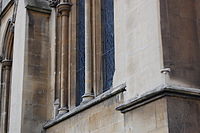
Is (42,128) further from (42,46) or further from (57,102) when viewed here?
(42,46)

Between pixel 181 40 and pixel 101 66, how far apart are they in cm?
326

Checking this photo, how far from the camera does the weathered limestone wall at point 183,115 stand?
5.90m

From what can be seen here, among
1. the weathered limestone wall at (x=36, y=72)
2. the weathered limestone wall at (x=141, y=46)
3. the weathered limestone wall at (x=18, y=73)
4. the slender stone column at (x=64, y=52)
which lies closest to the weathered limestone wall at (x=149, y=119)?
the weathered limestone wall at (x=141, y=46)

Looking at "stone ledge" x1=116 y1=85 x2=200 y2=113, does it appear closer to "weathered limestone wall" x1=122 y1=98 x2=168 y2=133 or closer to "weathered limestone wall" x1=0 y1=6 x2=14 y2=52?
"weathered limestone wall" x1=122 y1=98 x2=168 y2=133

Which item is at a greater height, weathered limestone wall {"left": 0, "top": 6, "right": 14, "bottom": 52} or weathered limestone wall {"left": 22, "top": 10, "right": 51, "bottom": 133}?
weathered limestone wall {"left": 0, "top": 6, "right": 14, "bottom": 52}

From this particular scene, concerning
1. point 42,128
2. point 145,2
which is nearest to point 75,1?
Result: point 42,128

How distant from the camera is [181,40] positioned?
21.4ft

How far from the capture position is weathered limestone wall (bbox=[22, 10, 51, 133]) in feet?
34.7

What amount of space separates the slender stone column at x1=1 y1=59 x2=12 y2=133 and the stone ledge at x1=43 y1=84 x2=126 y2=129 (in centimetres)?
283

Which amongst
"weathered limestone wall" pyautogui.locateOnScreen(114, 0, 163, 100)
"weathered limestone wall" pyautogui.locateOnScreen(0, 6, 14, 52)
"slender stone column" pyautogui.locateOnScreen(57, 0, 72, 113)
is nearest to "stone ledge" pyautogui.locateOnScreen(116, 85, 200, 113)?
"weathered limestone wall" pyautogui.locateOnScreen(114, 0, 163, 100)

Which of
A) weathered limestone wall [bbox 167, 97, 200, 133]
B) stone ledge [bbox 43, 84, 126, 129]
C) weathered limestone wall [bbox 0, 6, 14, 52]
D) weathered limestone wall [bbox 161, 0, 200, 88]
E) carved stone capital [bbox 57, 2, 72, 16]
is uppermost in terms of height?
weathered limestone wall [bbox 0, 6, 14, 52]

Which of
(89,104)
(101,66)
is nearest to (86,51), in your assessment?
(101,66)

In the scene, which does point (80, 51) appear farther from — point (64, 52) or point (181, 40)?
point (181, 40)

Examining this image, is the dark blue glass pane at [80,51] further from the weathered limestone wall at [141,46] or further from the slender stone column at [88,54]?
the weathered limestone wall at [141,46]
